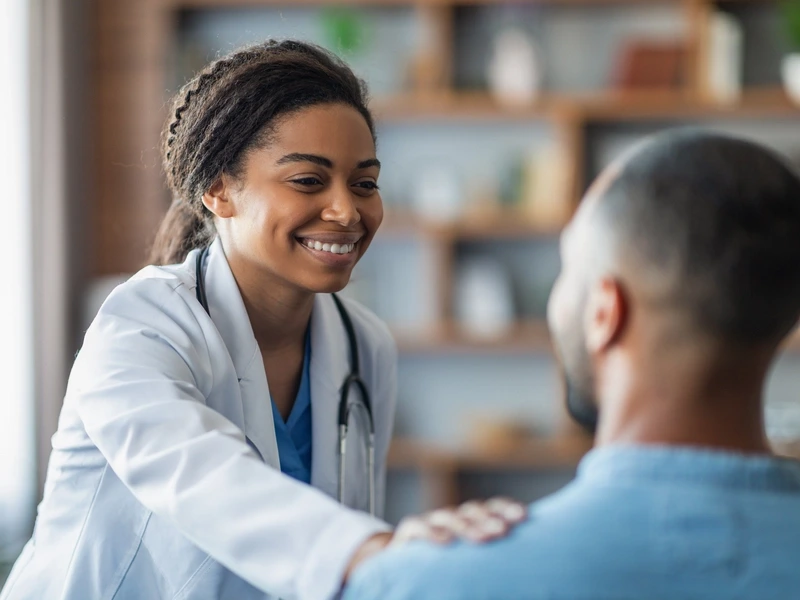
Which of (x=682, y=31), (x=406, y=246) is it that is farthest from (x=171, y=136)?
(x=682, y=31)

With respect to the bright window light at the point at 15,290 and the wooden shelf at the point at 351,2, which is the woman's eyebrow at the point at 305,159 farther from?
the wooden shelf at the point at 351,2

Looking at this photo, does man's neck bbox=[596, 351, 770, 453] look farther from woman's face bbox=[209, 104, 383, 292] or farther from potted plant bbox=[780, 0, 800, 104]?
potted plant bbox=[780, 0, 800, 104]

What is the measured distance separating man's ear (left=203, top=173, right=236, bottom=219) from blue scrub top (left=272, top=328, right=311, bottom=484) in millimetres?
243

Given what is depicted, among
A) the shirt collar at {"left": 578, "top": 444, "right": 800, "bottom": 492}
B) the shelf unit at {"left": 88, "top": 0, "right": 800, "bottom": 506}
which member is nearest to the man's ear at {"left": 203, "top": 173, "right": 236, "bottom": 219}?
the shirt collar at {"left": 578, "top": 444, "right": 800, "bottom": 492}

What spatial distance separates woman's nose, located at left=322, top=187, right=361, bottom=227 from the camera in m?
1.51

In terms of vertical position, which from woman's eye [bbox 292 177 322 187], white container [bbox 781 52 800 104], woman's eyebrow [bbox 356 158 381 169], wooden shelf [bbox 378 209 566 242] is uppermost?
white container [bbox 781 52 800 104]

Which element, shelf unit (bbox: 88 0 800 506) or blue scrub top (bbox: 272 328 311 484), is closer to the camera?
blue scrub top (bbox: 272 328 311 484)

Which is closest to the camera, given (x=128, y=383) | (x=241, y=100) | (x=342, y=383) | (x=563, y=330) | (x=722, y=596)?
(x=722, y=596)

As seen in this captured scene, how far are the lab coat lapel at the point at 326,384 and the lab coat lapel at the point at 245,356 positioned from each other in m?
0.10

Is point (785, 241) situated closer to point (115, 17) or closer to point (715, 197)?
point (715, 197)

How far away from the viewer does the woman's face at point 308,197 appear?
150 cm

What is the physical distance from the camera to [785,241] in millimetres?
866

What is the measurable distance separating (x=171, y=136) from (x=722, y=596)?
1155 millimetres

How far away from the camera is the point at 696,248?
2.82 ft
